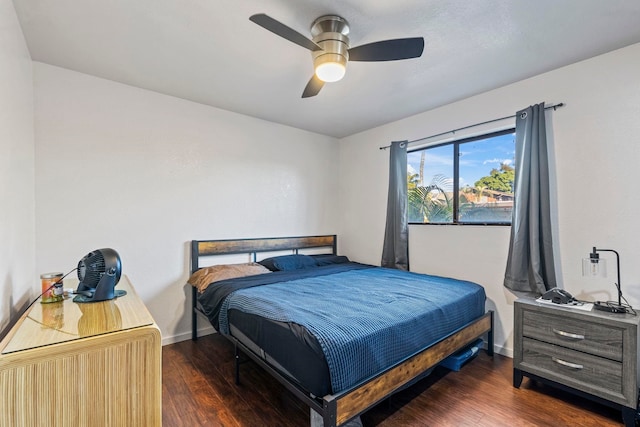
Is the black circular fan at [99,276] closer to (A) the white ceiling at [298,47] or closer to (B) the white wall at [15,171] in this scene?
(B) the white wall at [15,171]

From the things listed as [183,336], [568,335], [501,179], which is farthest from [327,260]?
[568,335]

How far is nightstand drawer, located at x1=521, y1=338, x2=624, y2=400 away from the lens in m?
1.92

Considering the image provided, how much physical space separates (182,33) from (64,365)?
2.05 meters

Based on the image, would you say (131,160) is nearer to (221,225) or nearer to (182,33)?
(221,225)

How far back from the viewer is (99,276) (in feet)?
5.67

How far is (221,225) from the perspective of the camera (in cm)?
347

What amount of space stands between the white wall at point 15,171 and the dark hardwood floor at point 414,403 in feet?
3.98

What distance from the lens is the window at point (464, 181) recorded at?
3.01 m

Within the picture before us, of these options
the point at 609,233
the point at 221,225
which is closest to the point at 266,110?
the point at 221,225

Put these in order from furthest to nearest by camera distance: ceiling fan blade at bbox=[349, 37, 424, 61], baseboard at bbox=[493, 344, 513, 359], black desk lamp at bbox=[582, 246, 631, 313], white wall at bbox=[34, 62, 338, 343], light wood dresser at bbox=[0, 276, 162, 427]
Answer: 1. baseboard at bbox=[493, 344, 513, 359]
2. white wall at bbox=[34, 62, 338, 343]
3. black desk lamp at bbox=[582, 246, 631, 313]
4. ceiling fan blade at bbox=[349, 37, 424, 61]
5. light wood dresser at bbox=[0, 276, 162, 427]

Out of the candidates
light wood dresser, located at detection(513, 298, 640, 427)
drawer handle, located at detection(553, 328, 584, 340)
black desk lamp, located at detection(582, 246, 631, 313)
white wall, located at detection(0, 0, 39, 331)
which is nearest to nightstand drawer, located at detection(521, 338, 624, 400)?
light wood dresser, located at detection(513, 298, 640, 427)

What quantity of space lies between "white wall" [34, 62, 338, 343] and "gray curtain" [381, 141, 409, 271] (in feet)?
4.38

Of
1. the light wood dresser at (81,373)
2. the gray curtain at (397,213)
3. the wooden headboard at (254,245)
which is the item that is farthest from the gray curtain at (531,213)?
the light wood dresser at (81,373)

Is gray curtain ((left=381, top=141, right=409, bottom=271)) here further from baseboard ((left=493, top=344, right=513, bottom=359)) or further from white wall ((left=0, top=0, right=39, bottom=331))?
white wall ((left=0, top=0, right=39, bottom=331))
